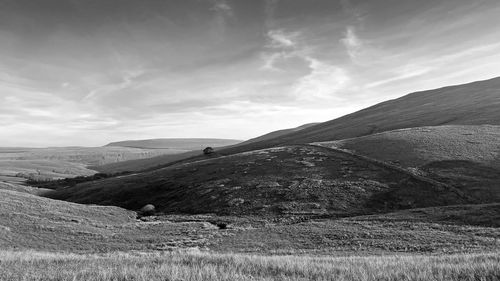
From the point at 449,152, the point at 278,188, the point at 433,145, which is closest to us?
the point at 278,188

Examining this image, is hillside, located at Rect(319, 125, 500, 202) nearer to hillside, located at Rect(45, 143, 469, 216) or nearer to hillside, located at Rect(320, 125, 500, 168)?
hillside, located at Rect(320, 125, 500, 168)

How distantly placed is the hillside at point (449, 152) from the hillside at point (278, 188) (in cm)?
461

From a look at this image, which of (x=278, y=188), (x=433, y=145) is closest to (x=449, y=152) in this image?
(x=433, y=145)

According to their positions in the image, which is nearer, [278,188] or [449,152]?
[278,188]

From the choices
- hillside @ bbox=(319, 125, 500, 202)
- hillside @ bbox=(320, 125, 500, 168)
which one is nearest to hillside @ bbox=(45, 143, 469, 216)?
hillside @ bbox=(319, 125, 500, 202)

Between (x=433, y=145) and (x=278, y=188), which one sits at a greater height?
(x=433, y=145)

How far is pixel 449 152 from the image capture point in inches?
3029

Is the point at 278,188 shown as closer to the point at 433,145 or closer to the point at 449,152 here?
the point at 449,152

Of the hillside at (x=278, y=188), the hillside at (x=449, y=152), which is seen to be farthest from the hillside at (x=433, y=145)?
the hillside at (x=278, y=188)

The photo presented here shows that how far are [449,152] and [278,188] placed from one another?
131 ft

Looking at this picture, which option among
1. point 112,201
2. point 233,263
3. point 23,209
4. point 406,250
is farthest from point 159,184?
point 233,263

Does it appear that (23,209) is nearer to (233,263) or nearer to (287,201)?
(287,201)

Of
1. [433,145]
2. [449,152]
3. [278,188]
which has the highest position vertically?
[433,145]

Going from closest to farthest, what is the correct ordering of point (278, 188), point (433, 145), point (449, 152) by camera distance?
point (278, 188)
point (449, 152)
point (433, 145)
